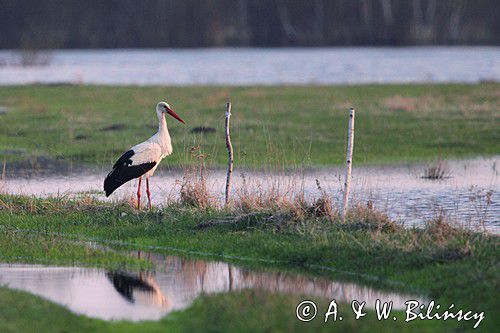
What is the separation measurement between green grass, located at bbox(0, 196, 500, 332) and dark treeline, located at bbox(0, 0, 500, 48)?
254ft

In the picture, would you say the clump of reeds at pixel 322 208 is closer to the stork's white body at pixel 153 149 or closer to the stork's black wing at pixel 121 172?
the stork's white body at pixel 153 149

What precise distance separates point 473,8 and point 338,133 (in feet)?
222

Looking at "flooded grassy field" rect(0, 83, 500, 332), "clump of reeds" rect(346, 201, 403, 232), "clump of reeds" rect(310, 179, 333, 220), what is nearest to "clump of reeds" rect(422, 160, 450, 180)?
"flooded grassy field" rect(0, 83, 500, 332)

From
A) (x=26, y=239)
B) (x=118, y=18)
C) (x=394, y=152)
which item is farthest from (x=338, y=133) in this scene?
(x=118, y=18)

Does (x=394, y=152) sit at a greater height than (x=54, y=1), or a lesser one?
lesser

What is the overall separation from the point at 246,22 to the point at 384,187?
261 ft

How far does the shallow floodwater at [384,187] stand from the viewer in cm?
1606

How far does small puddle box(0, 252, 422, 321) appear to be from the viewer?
10.5m

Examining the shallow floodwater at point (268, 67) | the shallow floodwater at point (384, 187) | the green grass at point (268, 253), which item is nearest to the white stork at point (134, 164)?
the green grass at point (268, 253)

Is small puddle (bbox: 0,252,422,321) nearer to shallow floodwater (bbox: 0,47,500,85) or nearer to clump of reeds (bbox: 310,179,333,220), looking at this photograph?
clump of reeds (bbox: 310,179,333,220)

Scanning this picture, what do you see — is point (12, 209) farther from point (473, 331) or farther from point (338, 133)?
point (338, 133)

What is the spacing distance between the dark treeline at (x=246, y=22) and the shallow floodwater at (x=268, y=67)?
4.09 ft

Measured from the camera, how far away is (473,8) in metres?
91.1

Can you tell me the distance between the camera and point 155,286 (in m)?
11.4
